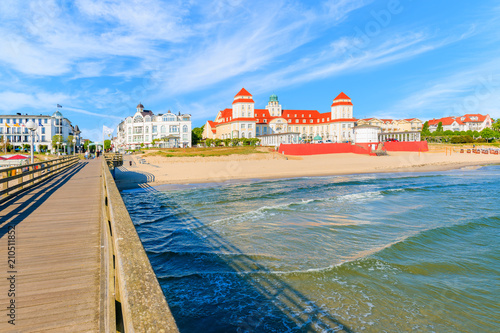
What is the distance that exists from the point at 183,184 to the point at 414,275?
21225 mm

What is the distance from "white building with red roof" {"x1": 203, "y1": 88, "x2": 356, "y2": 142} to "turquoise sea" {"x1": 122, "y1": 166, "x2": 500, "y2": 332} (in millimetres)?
66168

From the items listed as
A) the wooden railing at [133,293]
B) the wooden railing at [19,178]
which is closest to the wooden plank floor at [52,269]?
the wooden railing at [133,293]

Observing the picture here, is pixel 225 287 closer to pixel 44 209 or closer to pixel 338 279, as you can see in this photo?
pixel 338 279

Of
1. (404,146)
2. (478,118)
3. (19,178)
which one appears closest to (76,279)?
(19,178)

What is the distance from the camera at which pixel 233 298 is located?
6262mm

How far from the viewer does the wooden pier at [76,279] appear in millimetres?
1816

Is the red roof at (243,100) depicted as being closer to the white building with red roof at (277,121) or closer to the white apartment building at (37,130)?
the white building with red roof at (277,121)

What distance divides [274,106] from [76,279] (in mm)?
100068

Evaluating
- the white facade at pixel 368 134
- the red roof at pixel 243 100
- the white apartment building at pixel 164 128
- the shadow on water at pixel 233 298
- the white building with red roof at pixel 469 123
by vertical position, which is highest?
the red roof at pixel 243 100

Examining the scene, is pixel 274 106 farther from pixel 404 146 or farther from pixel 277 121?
pixel 404 146

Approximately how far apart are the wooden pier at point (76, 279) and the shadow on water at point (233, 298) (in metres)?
2.18

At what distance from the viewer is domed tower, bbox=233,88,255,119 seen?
84.5 m

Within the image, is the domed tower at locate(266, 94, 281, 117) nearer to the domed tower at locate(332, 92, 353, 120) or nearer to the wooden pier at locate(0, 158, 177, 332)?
A: the domed tower at locate(332, 92, 353, 120)

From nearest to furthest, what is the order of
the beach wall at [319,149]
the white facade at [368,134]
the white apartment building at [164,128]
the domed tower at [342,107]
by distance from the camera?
1. the beach wall at [319,149]
2. the white facade at [368,134]
3. the white apartment building at [164,128]
4. the domed tower at [342,107]
